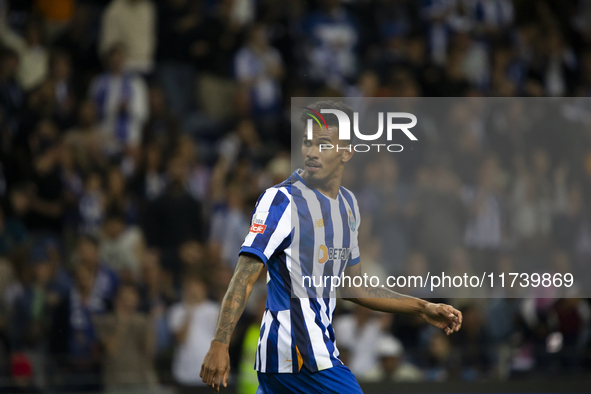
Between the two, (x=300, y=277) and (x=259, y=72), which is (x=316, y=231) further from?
(x=259, y=72)

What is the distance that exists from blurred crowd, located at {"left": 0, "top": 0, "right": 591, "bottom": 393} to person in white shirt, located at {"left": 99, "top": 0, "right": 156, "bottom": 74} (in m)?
0.03

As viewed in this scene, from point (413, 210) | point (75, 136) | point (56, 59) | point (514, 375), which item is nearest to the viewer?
point (413, 210)

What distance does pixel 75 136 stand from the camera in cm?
926

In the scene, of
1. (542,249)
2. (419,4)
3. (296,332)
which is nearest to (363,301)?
(296,332)

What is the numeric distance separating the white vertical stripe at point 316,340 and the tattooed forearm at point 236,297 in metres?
0.32

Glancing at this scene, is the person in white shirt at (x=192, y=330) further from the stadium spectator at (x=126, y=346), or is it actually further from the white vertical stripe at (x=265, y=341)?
the white vertical stripe at (x=265, y=341)

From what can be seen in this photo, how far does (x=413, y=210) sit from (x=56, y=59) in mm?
6263

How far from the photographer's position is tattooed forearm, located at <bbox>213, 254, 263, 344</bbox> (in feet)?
11.5

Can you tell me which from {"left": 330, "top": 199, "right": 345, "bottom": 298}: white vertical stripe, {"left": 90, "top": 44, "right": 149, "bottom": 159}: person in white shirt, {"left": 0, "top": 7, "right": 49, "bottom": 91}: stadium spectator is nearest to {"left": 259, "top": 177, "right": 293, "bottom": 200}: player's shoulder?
{"left": 330, "top": 199, "right": 345, "bottom": 298}: white vertical stripe

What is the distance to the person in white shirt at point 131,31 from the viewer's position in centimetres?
1036

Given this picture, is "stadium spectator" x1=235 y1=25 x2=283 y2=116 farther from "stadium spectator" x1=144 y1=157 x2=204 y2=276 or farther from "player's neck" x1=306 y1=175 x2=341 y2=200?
"player's neck" x1=306 y1=175 x2=341 y2=200

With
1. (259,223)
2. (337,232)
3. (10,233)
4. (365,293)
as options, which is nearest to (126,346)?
(10,233)

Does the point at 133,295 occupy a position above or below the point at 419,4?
below

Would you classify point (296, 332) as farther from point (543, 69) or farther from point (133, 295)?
point (543, 69)
